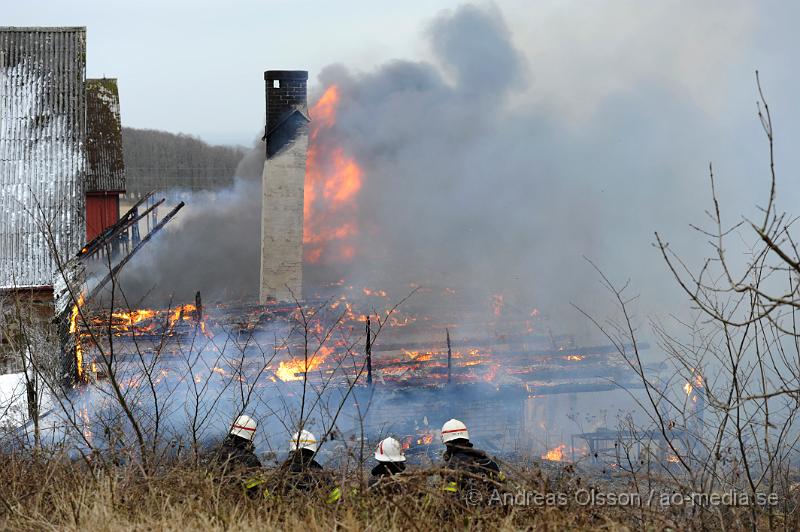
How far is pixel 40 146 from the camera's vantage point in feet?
56.5

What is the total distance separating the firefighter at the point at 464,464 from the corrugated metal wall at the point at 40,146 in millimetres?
11929

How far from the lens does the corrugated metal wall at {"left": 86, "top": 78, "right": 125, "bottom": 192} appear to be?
21.2 metres

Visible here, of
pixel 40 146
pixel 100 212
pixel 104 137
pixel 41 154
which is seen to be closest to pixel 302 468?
pixel 41 154

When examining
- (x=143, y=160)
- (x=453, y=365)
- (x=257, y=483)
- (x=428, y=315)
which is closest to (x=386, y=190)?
(x=428, y=315)

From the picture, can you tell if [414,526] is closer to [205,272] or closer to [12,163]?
[12,163]

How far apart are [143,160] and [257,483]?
154 feet

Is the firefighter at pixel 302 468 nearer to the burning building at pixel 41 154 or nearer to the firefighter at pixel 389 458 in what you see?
the firefighter at pixel 389 458

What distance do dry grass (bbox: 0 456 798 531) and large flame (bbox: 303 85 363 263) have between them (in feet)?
53.7

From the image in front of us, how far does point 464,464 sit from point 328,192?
671 inches

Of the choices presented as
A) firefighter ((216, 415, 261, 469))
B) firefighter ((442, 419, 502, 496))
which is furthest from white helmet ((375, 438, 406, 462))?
firefighter ((216, 415, 261, 469))

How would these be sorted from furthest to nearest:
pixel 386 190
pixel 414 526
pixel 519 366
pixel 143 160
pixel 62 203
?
pixel 143 160, pixel 386 190, pixel 62 203, pixel 519 366, pixel 414 526

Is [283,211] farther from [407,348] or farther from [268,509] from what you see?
[268,509]

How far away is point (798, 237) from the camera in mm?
20922

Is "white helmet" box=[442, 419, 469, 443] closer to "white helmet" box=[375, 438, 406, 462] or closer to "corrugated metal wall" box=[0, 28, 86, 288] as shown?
"white helmet" box=[375, 438, 406, 462]
